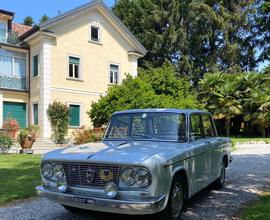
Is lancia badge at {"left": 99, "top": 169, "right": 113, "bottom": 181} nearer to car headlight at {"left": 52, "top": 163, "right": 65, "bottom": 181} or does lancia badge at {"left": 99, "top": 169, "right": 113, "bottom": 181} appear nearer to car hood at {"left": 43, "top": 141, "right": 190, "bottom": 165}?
car hood at {"left": 43, "top": 141, "right": 190, "bottom": 165}

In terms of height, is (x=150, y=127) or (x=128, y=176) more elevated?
(x=150, y=127)

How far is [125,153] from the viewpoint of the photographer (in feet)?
17.6

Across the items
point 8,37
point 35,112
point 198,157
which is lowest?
point 198,157

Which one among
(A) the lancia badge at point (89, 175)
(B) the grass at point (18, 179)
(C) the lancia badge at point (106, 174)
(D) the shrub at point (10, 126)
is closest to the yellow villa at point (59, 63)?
(D) the shrub at point (10, 126)

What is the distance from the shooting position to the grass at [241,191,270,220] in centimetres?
606

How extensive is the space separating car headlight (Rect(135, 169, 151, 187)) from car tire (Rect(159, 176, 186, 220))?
2.16 feet

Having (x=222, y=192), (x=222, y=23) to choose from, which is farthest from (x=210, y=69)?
(x=222, y=192)

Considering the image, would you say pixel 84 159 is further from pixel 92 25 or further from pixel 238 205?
pixel 92 25

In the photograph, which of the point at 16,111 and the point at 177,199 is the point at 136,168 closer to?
the point at 177,199

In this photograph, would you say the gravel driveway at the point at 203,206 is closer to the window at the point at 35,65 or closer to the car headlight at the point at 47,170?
the car headlight at the point at 47,170

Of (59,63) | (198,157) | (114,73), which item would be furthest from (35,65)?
(198,157)

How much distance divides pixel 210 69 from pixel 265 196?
35.2 meters

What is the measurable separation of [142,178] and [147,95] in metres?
12.9

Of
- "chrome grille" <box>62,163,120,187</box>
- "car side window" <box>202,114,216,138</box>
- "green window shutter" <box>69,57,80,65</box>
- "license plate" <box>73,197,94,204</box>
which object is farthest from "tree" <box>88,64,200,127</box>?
"license plate" <box>73,197,94,204</box>
